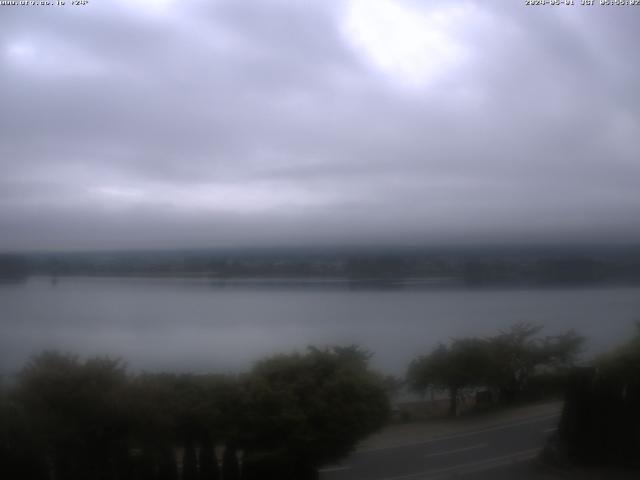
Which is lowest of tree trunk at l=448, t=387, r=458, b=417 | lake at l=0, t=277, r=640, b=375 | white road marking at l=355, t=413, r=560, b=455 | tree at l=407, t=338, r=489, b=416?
white road marking at l=355, t=413, r=560, b=455

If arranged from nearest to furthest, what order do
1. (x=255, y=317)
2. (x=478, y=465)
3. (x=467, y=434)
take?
(x=478, y=465) → (x=467, y=434) → (x=255, y=317)

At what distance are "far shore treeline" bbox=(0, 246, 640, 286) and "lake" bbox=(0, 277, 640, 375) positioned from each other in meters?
0.19

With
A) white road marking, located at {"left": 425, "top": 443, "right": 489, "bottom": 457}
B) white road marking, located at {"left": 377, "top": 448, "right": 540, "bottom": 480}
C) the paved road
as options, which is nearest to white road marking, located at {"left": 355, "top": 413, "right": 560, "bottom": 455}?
the paved road

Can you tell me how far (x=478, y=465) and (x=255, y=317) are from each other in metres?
3.45

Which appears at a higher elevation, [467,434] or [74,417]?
[74,417]

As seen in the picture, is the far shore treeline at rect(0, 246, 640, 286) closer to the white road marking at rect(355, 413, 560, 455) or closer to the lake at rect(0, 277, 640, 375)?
the lake at rect(0, 277, 640, 375)

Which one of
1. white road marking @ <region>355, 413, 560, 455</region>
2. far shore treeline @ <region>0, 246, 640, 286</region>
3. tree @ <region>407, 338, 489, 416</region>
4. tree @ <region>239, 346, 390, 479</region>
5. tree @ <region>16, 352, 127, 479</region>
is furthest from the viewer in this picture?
far shore treeline @ <region>0, 246, 640, 286</region>

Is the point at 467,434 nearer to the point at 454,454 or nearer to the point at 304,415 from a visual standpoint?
the point at 454,454

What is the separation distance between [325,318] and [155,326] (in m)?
2.33

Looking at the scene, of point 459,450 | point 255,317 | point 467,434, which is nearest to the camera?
point 459,450

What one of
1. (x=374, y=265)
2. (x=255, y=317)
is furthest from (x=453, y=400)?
(x=255, y=317)

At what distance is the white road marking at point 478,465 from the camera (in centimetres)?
816

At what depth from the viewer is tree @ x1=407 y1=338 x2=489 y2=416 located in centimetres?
888

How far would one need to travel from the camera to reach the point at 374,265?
10234 millimetres
